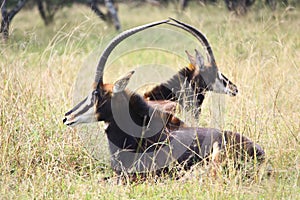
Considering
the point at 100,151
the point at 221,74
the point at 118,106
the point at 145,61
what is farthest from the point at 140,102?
the point at 145,61

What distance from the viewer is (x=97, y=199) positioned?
3912 millimetres

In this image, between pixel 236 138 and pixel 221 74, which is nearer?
pixel 236 138

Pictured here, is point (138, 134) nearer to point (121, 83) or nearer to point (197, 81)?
point (121, 83)

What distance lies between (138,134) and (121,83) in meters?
0.44

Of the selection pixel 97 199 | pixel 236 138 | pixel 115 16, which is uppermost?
pixel 115 16

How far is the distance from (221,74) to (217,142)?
2.01 metres

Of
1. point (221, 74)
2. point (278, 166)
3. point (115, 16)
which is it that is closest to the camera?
point (278, 166)

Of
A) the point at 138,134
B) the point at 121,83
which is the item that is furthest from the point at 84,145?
the point at 121,83

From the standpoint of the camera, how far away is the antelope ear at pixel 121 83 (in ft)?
15.1

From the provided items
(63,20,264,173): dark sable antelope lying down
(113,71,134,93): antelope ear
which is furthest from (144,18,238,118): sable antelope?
(113,71,134,93): antelope ear

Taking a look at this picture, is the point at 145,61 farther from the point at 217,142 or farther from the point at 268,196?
the point at 268,196

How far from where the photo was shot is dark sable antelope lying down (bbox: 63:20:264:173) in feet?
15.0

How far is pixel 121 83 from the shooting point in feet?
15.2

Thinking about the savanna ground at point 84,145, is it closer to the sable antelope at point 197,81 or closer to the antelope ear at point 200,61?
the sable antelope at point 197,81
